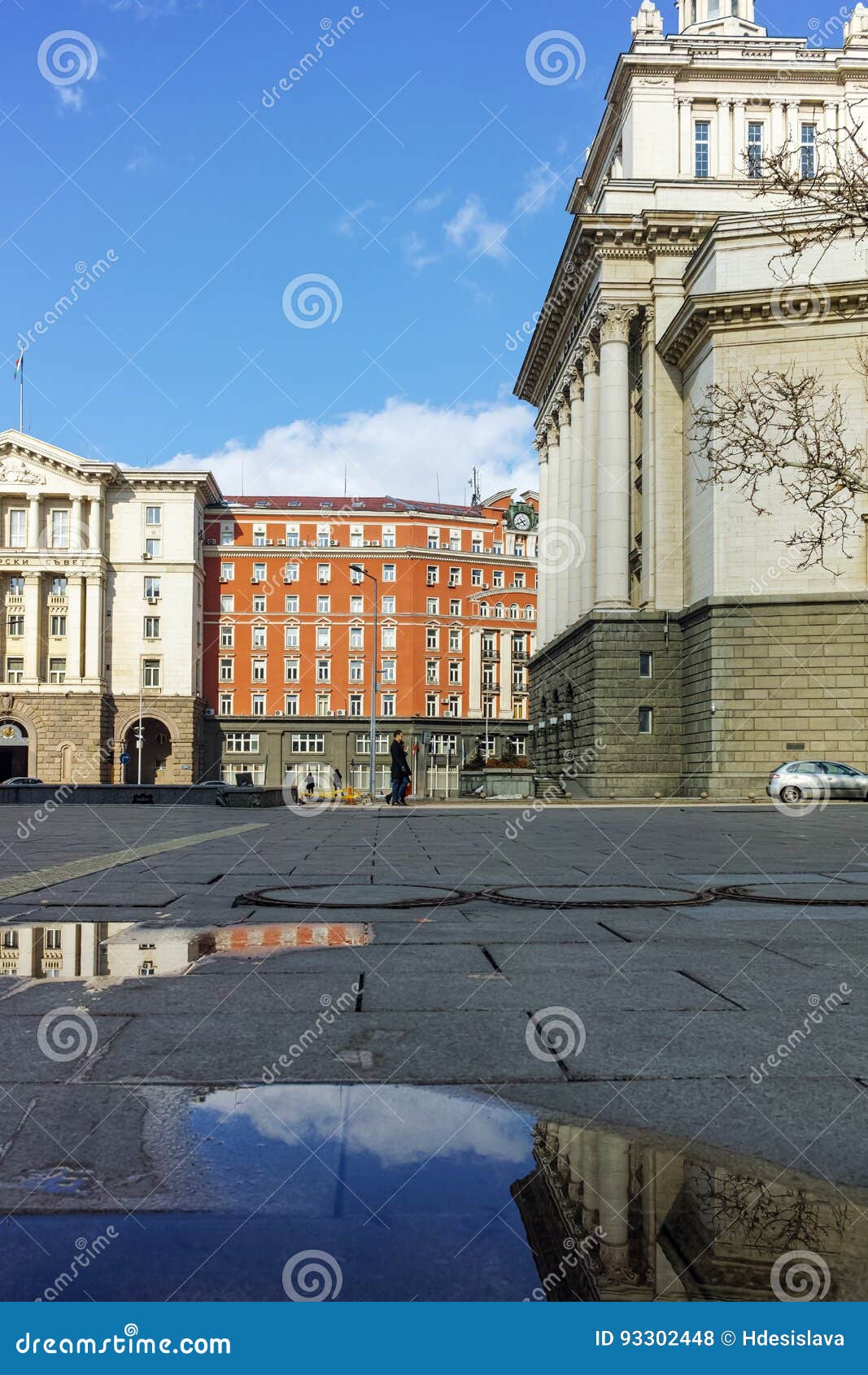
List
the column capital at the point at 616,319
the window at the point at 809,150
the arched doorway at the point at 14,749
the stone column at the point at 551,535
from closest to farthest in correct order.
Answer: the column capital at the point at 616,319 < the window at the point at 809,150 < the stone column at the point at 551,535 < the arched doorway at the point at 14,749

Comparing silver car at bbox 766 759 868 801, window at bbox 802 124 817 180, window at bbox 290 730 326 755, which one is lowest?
silver car at bbox 766 759 868 801

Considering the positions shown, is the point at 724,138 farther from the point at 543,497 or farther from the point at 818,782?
the point at 818,782

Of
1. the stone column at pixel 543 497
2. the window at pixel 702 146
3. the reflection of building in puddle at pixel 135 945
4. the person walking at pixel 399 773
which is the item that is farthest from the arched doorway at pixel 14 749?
the reflection of building in puddle at pixel 135 945

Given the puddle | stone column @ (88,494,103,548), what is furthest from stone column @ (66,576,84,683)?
the puddle

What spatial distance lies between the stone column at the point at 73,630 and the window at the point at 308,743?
1615cm

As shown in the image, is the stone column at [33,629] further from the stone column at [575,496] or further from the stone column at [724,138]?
the stone column at [724,138]

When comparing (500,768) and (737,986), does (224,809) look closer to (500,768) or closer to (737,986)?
(500,768)

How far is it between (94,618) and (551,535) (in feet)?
108

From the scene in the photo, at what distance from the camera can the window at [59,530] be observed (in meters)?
77.2

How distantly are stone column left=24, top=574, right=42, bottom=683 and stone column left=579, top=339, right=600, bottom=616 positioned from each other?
4095 centimetres

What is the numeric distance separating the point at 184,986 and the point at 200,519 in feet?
267

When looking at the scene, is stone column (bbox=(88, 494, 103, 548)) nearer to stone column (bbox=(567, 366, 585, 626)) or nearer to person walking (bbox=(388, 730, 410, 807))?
stone column (bbox=(567, 366, 585, 626))

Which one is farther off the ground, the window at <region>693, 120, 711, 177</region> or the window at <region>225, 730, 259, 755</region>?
the window at <region>693, 120, 711, 177</region>

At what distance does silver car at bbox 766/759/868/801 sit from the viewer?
3412 centimetres
